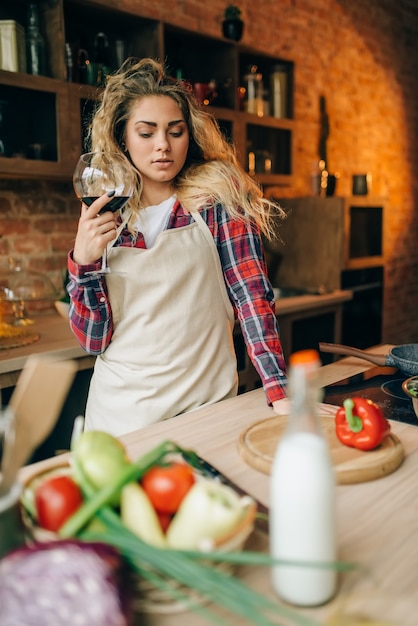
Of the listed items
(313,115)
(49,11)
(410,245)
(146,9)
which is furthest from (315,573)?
(410,245)

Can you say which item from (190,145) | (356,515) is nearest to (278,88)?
(190,145)

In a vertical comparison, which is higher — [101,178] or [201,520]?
[101,178]

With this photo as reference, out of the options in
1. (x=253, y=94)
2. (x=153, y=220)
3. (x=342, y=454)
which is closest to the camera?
(x=342, y=454)

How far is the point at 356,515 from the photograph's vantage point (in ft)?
3.09

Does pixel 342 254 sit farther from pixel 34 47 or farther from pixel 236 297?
pixel 236 297

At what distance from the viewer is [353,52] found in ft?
16.8

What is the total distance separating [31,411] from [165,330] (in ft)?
3.09

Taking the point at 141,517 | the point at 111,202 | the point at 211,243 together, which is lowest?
the point at 141,517

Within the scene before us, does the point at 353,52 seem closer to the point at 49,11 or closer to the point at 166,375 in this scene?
the point at 49,11

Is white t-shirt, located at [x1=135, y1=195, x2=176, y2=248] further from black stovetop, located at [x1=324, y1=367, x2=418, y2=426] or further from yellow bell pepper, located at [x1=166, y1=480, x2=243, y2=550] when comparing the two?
yellow bell pepper, located at [x1=166, y1=480, x2=243, y2=550]

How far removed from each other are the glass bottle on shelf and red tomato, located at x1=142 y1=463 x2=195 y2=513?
7.24ft

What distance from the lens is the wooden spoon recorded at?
68 centimetres

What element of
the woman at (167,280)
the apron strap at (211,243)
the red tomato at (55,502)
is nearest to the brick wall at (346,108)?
the woman at (167,280)

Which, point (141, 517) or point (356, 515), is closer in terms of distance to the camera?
point (141, 517)
